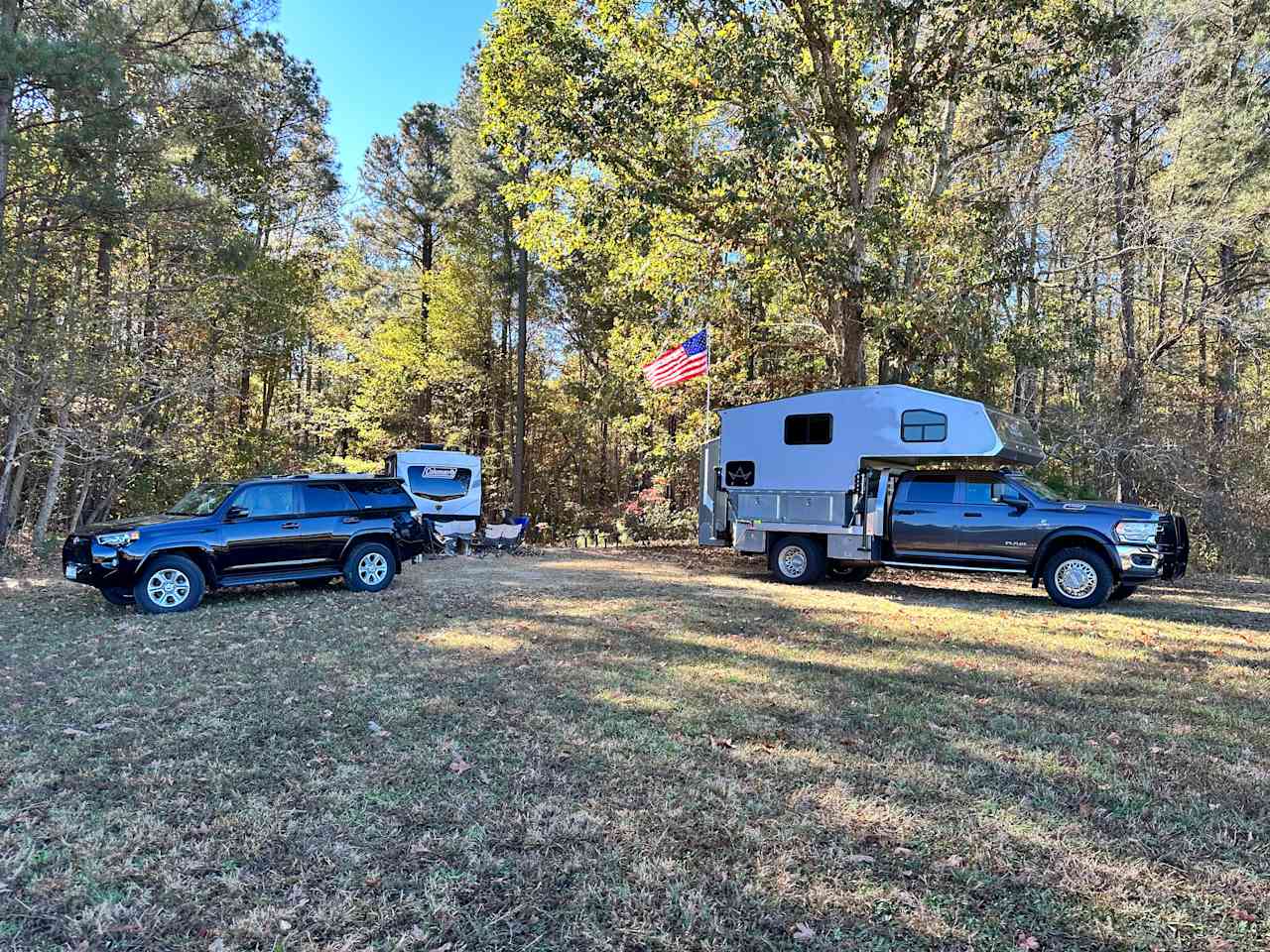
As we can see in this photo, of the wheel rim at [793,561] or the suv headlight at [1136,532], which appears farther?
the wheel rim at [793,561]

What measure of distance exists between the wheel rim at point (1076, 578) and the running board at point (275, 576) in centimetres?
906

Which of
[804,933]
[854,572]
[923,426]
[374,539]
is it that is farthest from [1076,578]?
[374,539]

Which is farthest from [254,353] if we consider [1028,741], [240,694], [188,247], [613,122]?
[1028,741]

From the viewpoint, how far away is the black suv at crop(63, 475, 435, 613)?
754cm

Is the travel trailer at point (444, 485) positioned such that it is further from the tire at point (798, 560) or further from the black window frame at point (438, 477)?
the tire at point (798, 560)

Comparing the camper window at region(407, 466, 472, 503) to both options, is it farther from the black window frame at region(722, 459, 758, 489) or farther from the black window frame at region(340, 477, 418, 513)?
the black window frame at region(722, 459, 758, 489)

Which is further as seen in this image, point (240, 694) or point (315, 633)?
point (315, 633)

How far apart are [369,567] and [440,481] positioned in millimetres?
7507

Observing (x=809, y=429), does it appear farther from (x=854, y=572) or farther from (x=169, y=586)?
(x=169, y=586)

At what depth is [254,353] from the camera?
61.4 feet

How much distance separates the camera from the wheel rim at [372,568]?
9.23m

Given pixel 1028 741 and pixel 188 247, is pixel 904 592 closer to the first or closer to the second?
pixel 1028 741

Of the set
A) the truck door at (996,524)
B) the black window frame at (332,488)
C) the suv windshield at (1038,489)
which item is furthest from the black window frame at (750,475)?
the black window frame at (332,488)

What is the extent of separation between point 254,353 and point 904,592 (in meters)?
16.9
